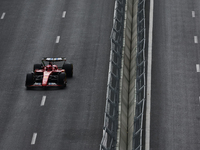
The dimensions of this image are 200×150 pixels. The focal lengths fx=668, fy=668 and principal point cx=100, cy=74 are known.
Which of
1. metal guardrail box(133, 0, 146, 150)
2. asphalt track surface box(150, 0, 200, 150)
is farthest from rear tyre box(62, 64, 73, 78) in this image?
asphalt track surface box(150, 0, 200, 150)

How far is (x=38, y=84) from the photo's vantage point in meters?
37.7

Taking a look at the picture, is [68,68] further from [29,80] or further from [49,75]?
[29,80]

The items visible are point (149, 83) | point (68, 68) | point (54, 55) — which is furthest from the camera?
point (54, 55)

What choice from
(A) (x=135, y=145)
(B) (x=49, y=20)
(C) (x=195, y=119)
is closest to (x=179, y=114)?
(C) (x=195, y=119)

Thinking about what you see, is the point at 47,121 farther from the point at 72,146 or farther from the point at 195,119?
the point at 195,119

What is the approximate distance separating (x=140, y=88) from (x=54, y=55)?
9796mm

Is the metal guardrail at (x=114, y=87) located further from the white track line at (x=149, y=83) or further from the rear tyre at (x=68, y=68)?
the rear tyre at (x=68, y=68)

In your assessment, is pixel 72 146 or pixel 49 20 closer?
pixel 72 146

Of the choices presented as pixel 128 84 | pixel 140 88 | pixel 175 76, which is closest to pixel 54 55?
pixel 128 84

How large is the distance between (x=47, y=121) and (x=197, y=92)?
8724 millimetres

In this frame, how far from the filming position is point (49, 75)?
37594mm

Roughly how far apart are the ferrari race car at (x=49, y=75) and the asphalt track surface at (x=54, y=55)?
47 centimetres

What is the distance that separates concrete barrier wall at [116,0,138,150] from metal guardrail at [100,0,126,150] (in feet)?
1.91

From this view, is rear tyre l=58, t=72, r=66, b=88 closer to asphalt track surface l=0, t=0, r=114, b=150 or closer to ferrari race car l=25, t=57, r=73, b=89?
ferrari race car l=25, t=57, r=73, b=89
